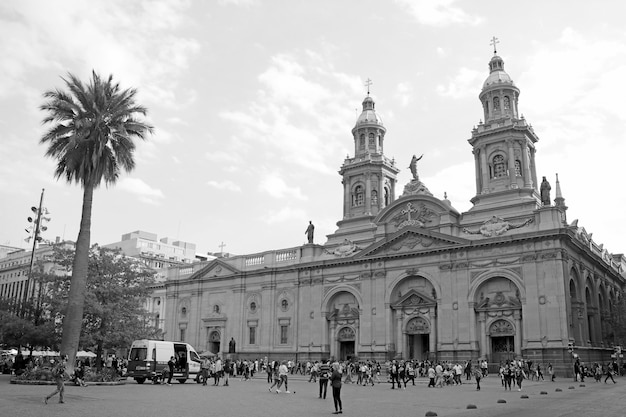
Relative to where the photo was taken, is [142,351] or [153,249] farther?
[153,249]

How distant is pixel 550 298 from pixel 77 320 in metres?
35.6

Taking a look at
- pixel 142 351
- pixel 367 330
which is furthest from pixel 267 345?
pixel 142 351

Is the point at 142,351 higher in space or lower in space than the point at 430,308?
lower

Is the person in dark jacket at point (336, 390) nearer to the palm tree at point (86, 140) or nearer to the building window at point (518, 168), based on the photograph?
the palm tree at point (86, 140)

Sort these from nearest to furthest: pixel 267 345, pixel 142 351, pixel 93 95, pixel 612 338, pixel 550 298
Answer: pixel 93 95
pixel 142 351
pixel 550 298
pixel 612 338
pixel 267 345

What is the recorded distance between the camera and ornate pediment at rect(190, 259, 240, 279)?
69500mm

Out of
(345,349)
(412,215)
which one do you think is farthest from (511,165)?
(345,349)

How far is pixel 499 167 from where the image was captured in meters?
58.0

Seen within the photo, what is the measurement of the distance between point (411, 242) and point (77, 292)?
107ft

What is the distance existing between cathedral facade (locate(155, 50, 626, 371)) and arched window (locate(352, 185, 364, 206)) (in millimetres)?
181

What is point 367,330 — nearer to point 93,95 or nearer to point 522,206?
point 522,206

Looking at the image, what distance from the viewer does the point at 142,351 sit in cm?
3697

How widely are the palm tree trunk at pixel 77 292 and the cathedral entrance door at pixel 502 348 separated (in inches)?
1339

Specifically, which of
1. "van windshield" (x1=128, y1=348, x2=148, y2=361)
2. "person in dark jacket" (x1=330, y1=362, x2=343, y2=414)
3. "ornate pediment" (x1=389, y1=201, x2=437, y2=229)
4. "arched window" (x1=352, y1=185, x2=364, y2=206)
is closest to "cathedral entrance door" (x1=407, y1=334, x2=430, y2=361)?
"ornate pediment" (x1=389, y1=201, x2=437, y2=229)
